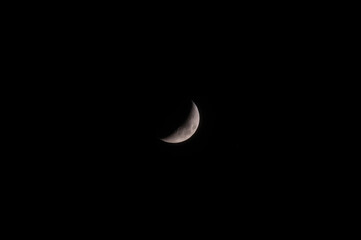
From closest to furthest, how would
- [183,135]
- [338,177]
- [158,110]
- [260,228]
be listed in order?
[158,110]
[183,135]
[338,177]
[260,228]

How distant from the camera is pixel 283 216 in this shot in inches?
178

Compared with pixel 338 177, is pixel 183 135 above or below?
above

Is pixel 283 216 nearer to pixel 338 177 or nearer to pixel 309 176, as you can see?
pixel 309 176

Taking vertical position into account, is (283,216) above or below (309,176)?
below

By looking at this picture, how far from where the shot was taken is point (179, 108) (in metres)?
3.46

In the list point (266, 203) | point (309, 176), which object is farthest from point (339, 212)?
point (266, 203)

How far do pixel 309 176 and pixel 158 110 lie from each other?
123 inches

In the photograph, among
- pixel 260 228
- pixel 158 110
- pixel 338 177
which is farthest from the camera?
pixel 260 228

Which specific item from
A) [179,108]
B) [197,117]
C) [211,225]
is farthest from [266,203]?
[179,108]

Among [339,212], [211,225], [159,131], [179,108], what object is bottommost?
[339,212]

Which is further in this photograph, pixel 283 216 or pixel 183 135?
pixel 283 216

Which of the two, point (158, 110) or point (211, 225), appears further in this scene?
point (211, 225)

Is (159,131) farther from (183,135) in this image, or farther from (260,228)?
(260,228)

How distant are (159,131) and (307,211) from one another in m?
3.23
